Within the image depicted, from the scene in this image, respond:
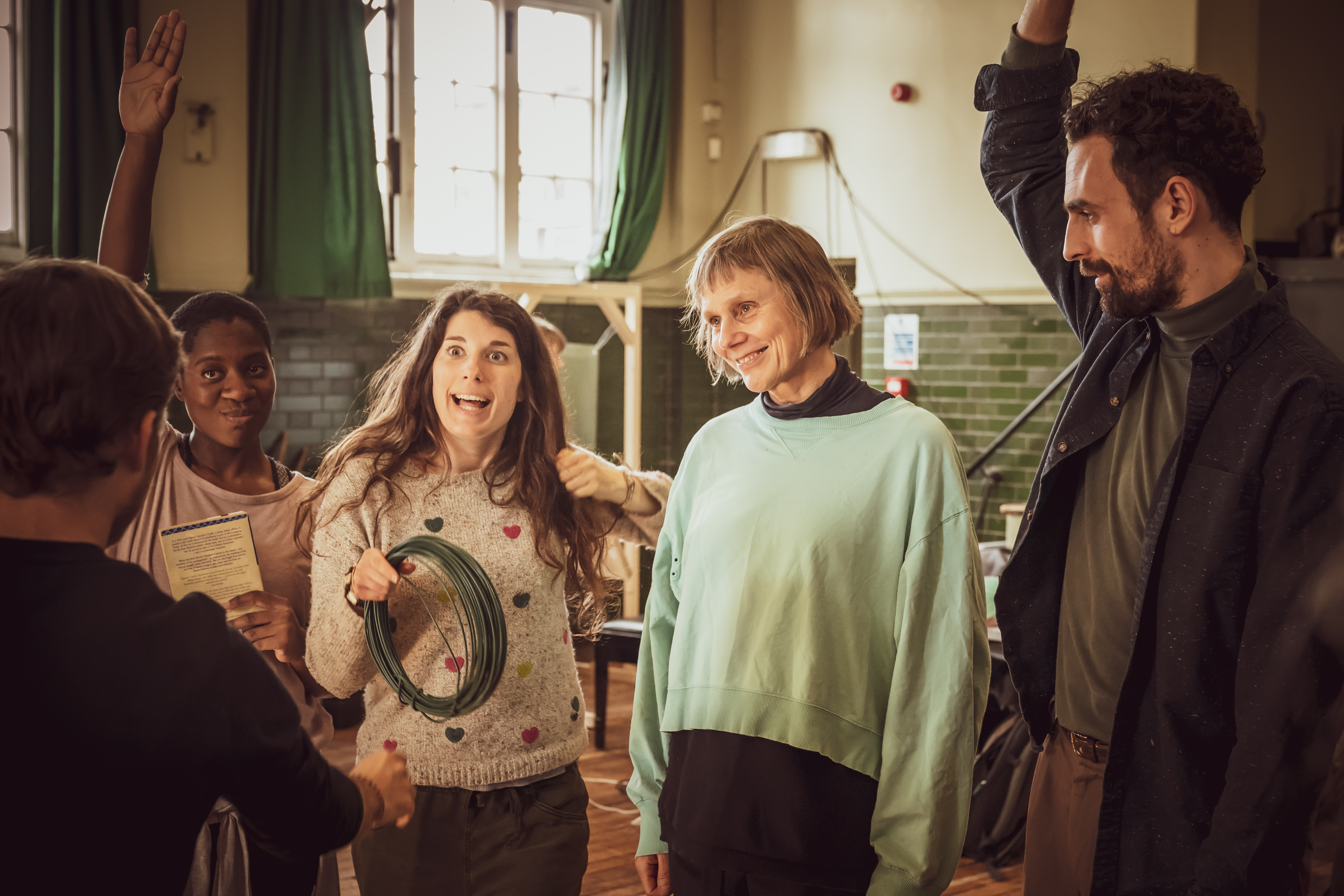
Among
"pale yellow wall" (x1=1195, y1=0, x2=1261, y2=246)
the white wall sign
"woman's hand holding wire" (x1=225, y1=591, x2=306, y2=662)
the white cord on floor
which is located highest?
"pale yellow wall" (x1=1195, y1=0, x2=1261, y2=246)

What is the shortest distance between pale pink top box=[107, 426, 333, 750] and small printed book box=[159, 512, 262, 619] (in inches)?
3.4

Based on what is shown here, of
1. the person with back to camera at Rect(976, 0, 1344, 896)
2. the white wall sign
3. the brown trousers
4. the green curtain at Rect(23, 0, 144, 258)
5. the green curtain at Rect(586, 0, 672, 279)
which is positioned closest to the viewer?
the person with back to camera at Rect(976, 0, 1344, 896)

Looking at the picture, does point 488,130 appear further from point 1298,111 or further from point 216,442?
point 216,442

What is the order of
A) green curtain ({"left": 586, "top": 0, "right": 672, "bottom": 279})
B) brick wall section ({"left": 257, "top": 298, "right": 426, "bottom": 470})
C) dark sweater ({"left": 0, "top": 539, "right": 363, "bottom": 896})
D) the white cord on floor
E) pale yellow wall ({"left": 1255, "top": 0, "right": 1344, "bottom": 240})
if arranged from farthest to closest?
green curtain ({"left": 586, "top": 0, "right": 672, "bottom": 279}), pale yellow wall ({"left": 1255, "top": 0, "right": 1344, "bottom": 240}), brick wall section ({"left": 257, "top": 298, "right": 426, "bottom": 470}), the white cord on floor, dark sweater ({"left": 0, "top": 539, "right": 363, "bottom": 896})

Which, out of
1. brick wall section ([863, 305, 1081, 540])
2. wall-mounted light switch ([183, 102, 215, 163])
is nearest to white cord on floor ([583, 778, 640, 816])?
brick wall section ([863, 305, 1081, 540])

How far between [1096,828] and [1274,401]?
0.62 m

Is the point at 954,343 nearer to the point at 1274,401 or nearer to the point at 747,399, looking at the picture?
the point at 747,399

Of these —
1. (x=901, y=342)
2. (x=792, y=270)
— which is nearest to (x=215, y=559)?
(x=792, y=270)

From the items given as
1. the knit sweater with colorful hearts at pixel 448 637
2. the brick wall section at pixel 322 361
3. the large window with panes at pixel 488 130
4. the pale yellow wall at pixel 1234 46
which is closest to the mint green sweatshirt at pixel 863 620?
the knit sweater with colorful hearts at pixel 448 637

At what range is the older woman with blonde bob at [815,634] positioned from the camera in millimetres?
1478

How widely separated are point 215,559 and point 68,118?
158 inches

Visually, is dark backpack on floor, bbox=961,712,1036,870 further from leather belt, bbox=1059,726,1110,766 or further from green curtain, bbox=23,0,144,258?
green curtain, bbox=23,0,144,258

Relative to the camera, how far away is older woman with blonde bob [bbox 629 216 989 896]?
148cm

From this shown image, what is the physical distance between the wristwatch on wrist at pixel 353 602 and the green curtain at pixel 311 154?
419 centimetres
